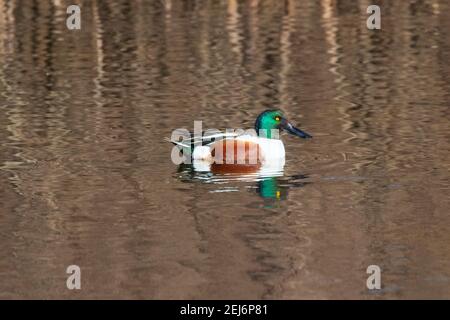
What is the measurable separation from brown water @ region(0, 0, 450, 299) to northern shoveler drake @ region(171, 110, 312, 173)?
0.65ft

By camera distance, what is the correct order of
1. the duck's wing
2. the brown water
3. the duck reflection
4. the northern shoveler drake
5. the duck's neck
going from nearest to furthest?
the brown water, the duck reflection, the northern shoveler drake, the duck's wing, the duck's neck

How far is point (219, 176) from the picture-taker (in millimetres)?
12938

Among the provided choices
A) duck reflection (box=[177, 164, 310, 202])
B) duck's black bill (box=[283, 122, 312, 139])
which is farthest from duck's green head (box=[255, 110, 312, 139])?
duck reflection (box=[177, 164, 310, 202])

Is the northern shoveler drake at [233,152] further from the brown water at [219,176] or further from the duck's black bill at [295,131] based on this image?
the duck's black bill at [295,131]

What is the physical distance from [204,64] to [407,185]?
26.6 ft

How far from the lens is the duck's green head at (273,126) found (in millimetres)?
14125

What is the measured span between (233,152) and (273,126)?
0.75 meters

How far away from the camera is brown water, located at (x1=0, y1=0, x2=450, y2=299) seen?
970cm

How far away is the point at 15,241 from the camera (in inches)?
416

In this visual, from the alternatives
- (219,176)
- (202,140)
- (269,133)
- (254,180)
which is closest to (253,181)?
(254,180)

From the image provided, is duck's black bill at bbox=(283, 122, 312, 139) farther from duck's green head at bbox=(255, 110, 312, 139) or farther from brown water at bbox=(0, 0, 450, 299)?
brown water at bbox=(0, 0, 450, 299)

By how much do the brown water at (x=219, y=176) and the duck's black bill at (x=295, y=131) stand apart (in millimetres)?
123

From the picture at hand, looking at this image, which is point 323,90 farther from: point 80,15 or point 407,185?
point 80,15
